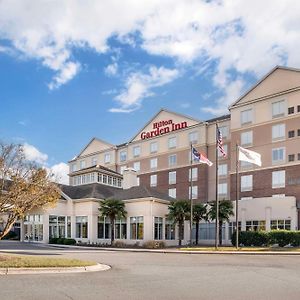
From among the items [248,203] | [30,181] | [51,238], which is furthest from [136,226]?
[30,181]

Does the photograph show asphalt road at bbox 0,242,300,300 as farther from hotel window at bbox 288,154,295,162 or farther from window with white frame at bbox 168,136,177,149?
window with white frame at bbox 168,136,177,149

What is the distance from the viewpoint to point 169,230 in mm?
47375

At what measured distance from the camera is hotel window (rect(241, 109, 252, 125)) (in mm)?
59125

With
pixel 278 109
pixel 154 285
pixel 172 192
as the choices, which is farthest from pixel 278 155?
pixel 154 285

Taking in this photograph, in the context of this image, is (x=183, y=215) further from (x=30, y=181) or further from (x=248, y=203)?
(x=30, y=181)

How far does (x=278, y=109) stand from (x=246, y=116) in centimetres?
505

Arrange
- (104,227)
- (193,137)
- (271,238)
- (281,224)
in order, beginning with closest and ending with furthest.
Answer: (271,238)
(104,227)
(281,224)
(193,137)

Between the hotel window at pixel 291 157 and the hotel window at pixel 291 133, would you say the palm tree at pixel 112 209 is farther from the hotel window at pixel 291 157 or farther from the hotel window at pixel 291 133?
the hotel window at pixel 291 133

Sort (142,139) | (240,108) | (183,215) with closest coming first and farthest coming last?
(183,215) → (240,108) → (142,139)

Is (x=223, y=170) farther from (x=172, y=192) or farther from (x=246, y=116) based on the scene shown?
(x=172, y=192)

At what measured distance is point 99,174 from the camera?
55656 mm

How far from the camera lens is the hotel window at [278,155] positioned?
5491cm

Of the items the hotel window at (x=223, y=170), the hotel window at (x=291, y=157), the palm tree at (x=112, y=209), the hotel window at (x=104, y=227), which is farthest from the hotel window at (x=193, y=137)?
the palm tree at (x=112, y=209)

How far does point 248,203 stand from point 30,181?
126ft
